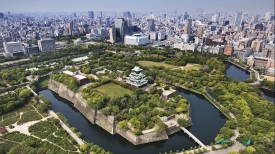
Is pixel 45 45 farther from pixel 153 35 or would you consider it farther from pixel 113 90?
pixel 153 35

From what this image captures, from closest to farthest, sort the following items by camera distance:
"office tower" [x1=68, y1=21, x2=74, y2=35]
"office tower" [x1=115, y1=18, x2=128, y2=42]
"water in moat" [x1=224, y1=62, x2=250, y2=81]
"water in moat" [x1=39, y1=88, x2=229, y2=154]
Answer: "water in moat" [x1=39, y1=88, x2=229, y2=154]
"water in moat" [x1=224, y1=62, x2=250, y2=81]
"office tower" [x1=115, y1=18, x2=128, y2=42]
"office tower" [x1=68, y1=21, x2=74, y2=35]

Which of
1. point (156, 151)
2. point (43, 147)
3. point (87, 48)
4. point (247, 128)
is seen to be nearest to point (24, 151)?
point (43, 147)

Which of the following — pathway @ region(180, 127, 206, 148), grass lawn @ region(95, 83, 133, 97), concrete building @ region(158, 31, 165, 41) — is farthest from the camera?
concrete building @ region(158, 31, 165, 41)

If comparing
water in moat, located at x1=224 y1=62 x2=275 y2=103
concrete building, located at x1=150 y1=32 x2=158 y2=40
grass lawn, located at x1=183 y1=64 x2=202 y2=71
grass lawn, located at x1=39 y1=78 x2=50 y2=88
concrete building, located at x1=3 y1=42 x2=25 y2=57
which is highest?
concrete building, located at x1=150 y1=32 x2=158 y2=40

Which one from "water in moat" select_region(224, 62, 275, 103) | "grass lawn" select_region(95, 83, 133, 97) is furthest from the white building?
"grass lawn" select_region(95, 83, 133, 97)

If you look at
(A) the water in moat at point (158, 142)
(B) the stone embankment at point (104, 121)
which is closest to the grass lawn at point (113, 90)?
(B) the stone embankment at point (104, 121)

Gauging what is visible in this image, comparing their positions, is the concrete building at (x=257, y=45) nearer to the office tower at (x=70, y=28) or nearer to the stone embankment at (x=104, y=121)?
the stone embankment at (x=104, y=121)

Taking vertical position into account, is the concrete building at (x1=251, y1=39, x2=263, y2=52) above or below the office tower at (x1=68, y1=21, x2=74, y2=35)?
below

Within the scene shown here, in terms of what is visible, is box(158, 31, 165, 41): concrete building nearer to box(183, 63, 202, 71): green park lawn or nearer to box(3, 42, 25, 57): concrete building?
box(183, 63, 202, 71): green park lawn

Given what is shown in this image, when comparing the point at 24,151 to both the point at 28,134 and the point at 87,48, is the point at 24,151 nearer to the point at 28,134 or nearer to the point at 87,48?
the point at 28,134
